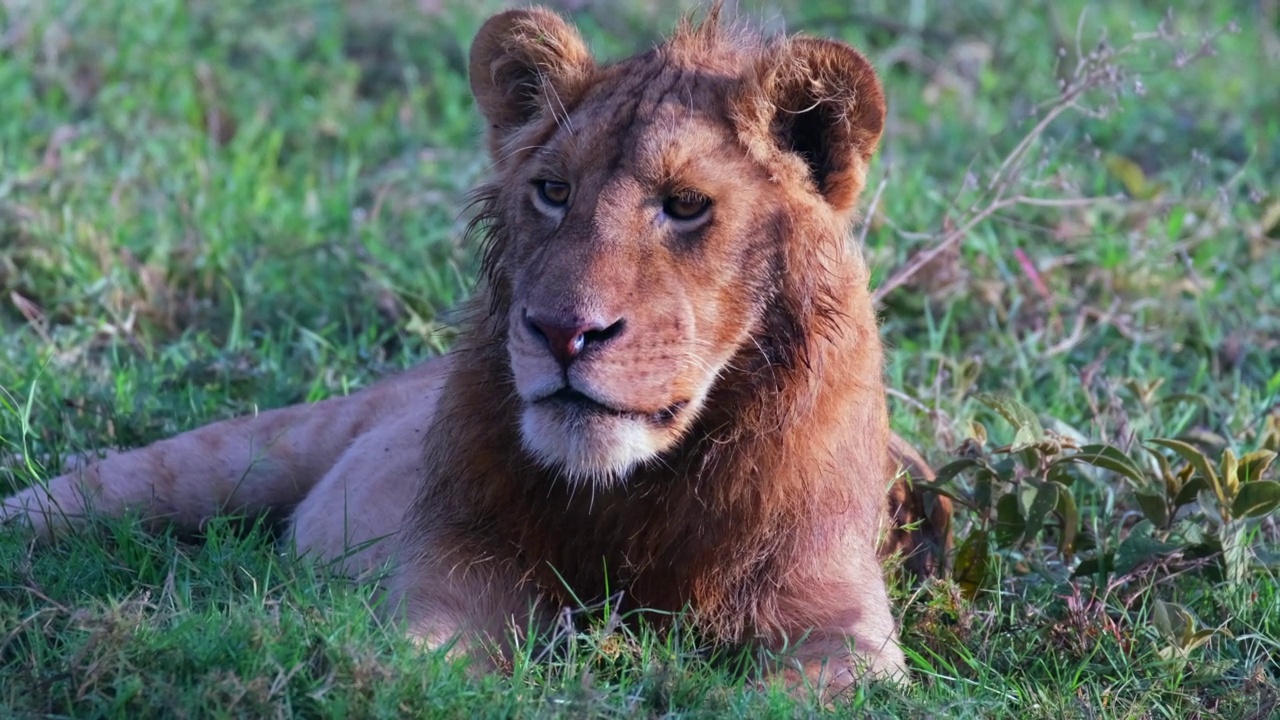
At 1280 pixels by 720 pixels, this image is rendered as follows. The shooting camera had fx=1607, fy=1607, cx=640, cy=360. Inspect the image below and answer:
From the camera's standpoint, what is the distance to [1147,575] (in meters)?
3.94

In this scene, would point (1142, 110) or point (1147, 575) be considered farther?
point (1142, 110)

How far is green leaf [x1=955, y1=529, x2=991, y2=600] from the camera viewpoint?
4.00m

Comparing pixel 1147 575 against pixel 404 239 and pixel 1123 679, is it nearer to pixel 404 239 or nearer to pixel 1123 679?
pixel 1123 679

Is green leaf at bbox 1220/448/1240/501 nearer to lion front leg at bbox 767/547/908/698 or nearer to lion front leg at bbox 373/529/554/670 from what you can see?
lion front leg at bbox 767/547/908/698

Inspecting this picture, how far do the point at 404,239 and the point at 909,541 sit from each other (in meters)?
2.67

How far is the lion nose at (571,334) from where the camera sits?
2928 millimetres

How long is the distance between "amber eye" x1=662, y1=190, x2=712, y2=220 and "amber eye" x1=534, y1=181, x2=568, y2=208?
→ 23 cm

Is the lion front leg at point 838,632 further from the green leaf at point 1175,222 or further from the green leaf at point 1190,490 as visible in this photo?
the green leaf at point 1175,222

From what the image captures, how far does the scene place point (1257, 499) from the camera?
3.82m

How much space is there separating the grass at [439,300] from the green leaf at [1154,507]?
112 millimetres

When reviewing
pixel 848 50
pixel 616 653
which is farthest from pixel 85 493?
pixel 848 50

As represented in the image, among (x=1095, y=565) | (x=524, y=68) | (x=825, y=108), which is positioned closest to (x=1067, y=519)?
(x=1095, y=565)

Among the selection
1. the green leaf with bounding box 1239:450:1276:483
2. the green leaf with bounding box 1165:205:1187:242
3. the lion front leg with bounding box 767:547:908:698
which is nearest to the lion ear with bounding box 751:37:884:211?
the lion front leg with bounding box 767:547:908:698

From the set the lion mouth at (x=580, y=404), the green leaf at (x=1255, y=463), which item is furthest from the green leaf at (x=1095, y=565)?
the lion mouth at (x=580, y=404)
